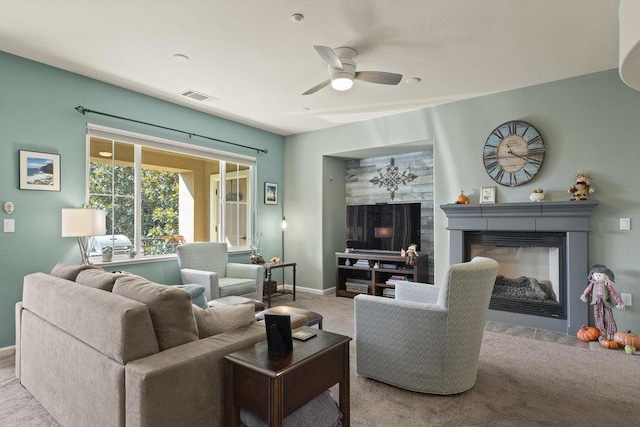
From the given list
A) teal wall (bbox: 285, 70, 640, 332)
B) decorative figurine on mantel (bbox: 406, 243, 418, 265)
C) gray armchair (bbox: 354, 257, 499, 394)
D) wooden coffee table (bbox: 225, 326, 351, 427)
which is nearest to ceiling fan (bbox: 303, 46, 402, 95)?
gray armchair (bbox: 354, 257, 499, 394)

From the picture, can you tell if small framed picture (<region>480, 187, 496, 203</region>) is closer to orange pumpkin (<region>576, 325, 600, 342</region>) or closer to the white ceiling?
the white ceiling

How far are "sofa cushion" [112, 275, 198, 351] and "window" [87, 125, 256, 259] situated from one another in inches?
106

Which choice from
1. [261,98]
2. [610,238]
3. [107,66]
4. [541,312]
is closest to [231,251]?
[261,98]

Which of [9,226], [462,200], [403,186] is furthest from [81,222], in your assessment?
[403,186]

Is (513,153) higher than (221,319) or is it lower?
higher

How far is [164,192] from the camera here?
469cm

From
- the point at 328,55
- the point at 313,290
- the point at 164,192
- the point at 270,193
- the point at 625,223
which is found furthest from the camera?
the point at 270,193

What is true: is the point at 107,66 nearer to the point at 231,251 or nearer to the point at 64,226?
the point at 64,226

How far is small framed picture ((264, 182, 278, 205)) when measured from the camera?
19.3 ft

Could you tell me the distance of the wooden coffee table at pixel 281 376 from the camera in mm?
1438

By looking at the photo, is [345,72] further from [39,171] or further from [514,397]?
[39,171]

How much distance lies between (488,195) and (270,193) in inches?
132

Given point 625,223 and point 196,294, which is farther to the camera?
point 625,223

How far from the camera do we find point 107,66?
348 cm
